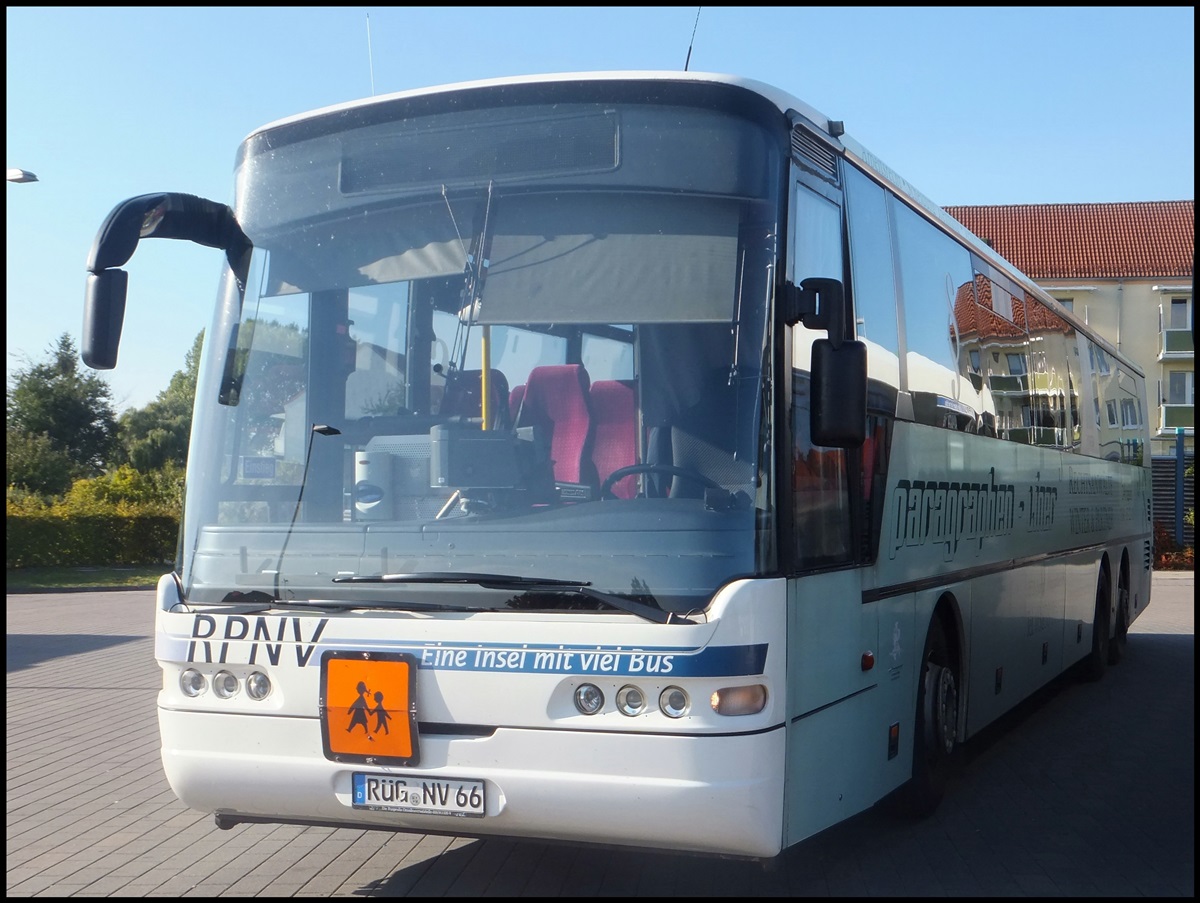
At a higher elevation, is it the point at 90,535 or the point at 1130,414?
the point at 1130,414

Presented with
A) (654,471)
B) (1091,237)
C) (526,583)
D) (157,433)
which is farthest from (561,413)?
(157,433)

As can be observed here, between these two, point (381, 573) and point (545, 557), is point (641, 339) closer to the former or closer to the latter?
point (545, 557)

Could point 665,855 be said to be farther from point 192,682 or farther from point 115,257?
point 115,257

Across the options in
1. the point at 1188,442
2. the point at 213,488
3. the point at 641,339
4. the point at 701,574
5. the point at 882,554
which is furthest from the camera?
the point at 1188,442

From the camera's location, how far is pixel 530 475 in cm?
501

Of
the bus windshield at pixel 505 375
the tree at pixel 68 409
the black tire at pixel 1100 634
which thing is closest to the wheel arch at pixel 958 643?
the bus windshield at pixel 505 375

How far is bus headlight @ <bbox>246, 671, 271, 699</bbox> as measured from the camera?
5.19m

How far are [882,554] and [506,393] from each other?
2.06m

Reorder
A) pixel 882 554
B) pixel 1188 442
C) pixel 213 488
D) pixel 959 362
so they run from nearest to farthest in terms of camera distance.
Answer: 1. pixel 213 488
2. pixel 882 554
3. pixel 959 362
4. pixel 1188 442

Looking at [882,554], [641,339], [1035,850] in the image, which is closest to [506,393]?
[641,339]

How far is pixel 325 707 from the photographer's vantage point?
5.03m

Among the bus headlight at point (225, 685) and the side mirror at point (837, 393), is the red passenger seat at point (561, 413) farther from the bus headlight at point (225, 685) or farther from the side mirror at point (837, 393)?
the bus headlight at point (225, 685)

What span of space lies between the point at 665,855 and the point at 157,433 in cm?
6802

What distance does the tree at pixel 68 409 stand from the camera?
63094 mm
